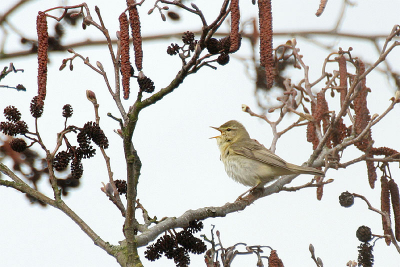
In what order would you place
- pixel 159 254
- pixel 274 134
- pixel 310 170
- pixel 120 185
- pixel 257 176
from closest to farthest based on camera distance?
pixel 159 254
pixel 120 185
pixel 310 170
pixel 274 134
pixel 257 176

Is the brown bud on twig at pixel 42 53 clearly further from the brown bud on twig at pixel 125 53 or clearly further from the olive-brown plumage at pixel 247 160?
the olive-brown plumage at pixel 247 160

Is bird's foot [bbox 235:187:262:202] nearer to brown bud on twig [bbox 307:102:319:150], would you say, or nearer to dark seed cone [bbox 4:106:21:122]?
brown bud on twig [bbox 307:102:319:150]

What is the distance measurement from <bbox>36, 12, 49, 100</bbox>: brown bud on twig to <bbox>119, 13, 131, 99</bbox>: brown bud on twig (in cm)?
41

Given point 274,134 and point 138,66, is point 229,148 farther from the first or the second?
point 138,66

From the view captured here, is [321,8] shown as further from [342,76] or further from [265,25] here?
[342,76]

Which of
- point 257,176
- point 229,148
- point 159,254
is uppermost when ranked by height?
point 229,148

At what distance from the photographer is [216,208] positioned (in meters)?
3.32

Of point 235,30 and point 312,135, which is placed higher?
point 312,135

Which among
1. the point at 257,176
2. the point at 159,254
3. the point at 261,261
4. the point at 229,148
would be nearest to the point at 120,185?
the point at 159,254

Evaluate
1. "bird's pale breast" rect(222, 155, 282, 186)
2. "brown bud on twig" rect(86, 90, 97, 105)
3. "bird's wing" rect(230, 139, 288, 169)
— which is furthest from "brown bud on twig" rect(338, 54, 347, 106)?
"brown bud on twig" rect(86, 90, 97, 105)

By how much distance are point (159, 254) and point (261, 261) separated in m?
0.76

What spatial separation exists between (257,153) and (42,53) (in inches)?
122

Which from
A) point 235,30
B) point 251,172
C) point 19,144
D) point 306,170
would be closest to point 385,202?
point 306,170

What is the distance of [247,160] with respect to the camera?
5.47 meters
